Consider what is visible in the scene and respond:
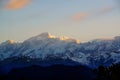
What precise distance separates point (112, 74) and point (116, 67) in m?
5.62

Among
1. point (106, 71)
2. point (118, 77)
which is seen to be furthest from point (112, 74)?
point (106, 71)

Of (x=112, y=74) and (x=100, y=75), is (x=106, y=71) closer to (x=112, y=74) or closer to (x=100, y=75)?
(x=100, y=75)

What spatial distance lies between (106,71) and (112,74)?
60.3 ft

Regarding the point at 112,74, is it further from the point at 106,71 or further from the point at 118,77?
the point at 106,71

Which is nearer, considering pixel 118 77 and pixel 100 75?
pixel 118 77

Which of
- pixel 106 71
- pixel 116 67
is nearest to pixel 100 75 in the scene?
pixel 106 71

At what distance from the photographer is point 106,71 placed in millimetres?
191375

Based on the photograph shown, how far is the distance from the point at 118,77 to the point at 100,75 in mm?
27334

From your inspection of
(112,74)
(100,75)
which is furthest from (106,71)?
(112,74)

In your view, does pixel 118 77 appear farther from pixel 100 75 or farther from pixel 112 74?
pixel 100 75

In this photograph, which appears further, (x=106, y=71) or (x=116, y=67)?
(x=106, y=71)

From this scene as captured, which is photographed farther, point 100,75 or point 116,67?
point 100,75

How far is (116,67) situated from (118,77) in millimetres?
9399

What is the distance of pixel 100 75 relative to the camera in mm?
195250
